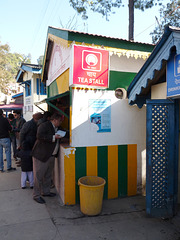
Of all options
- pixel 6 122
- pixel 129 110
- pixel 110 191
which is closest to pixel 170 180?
pixel 110 191

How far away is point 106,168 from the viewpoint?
420cm

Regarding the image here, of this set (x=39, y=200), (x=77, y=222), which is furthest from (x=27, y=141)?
(x=77, y=222)

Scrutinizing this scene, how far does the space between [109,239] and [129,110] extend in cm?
265

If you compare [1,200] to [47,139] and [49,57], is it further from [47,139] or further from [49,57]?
[49,57]

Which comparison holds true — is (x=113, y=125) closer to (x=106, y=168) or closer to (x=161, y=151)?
(x=106, y=168)

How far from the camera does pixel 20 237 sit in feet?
9.41

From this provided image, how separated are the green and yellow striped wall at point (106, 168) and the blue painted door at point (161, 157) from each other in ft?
3.00

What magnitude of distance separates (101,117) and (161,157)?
57.8 inches

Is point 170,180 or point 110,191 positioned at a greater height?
point 170,180

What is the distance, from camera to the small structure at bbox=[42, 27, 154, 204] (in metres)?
3.91

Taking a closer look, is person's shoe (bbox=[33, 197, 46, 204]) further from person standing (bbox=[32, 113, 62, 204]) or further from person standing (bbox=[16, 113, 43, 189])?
person standing (bbox=[16, 113, 43, 189])

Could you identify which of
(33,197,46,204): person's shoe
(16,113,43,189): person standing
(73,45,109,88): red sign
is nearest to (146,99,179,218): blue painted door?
(73,45,109,88): red sign

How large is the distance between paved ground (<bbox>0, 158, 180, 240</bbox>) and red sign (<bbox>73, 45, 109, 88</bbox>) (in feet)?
8.44

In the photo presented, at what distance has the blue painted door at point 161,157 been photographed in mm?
3461
